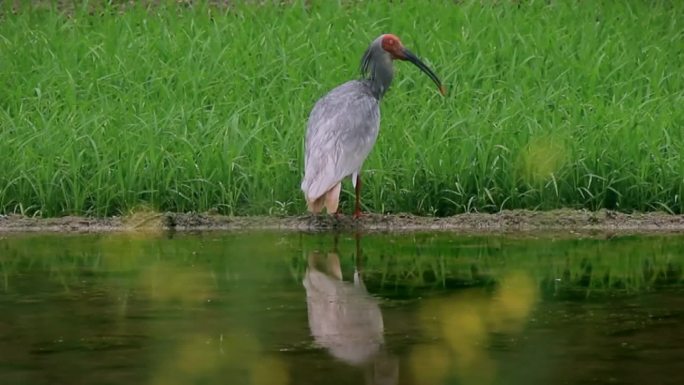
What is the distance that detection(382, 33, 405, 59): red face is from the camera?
39.1 ft

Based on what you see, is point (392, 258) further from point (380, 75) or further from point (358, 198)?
point (380, 75)

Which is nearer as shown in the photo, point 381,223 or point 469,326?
point 469,326

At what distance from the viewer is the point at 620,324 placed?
7086mm

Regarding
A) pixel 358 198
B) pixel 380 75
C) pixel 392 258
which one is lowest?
pixel 392 258

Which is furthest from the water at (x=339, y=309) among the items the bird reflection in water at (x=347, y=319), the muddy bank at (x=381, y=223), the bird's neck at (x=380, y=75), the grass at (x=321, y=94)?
the bird's neck at (x=380, y=75)

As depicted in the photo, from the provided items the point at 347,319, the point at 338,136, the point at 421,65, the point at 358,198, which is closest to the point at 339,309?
the point at 347,319

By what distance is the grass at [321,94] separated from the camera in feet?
35.8

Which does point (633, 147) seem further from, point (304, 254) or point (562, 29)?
point (562, 29)

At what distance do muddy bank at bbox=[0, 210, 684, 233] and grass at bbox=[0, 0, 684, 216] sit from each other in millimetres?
268

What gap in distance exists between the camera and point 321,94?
13039 millimetres

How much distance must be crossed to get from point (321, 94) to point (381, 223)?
2746 mm

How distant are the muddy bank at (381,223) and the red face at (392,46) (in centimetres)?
168

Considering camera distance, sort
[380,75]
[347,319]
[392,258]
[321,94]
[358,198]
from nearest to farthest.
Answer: [347,319] → [392,258] → [358,198] → [380,75] → [321,94]

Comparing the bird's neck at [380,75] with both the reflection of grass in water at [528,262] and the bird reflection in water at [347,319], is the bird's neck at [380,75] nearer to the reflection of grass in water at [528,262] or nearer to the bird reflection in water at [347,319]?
the reflection of grass in water at [528,262]
